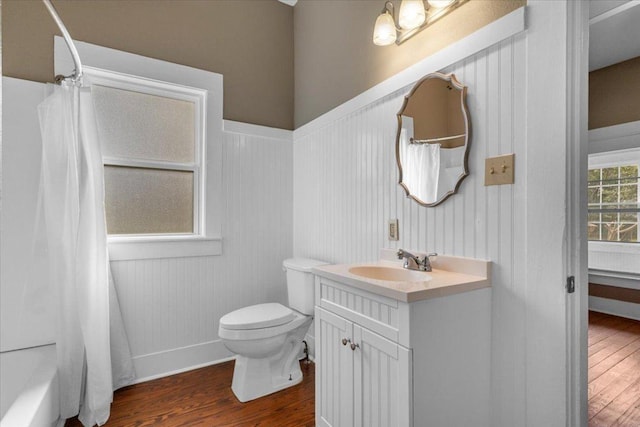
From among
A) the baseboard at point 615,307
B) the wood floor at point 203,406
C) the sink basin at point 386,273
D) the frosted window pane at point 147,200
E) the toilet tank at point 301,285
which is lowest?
the wood floor at point 203,406

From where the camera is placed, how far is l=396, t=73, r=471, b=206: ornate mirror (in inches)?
62.4

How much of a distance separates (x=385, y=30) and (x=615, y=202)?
3.43m

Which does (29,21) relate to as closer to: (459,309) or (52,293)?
(52,293)

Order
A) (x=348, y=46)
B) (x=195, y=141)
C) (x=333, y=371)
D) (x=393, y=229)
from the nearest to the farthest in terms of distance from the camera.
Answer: (x=333, y=371), (x=393, y=229), (x=348, y=46), (x=195, y=141)

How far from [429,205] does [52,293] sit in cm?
207

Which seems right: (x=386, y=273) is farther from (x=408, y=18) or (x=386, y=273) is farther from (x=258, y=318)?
(x=408, y=18)

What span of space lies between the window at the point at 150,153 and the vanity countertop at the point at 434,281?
1.40m

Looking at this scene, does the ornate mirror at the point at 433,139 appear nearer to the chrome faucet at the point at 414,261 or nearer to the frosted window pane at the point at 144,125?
the chrome faucet at the point at 414,261

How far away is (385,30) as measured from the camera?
184 centimetres

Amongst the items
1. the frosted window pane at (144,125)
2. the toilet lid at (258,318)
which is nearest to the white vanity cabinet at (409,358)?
the toilet lid at (258,318)

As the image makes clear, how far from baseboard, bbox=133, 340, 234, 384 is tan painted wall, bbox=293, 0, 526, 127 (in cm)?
191

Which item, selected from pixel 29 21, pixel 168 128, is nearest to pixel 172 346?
pixel 168 128

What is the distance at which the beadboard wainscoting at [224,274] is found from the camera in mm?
2414

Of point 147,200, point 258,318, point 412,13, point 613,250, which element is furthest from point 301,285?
point 613,250
